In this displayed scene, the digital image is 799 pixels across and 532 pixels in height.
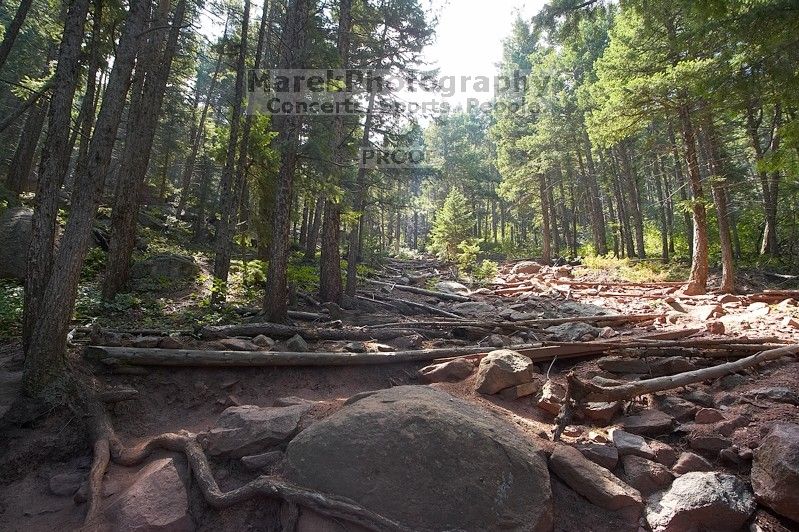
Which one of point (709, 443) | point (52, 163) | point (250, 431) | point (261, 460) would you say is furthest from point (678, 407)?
point (52, 163)

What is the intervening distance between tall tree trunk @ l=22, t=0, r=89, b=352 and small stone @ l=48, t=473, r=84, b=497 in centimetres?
217

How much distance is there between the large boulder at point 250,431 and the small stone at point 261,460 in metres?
0.15

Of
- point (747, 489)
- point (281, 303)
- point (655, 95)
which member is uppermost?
point (655, 95)

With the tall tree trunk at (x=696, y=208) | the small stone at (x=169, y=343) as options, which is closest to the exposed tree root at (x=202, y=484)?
the small stone at (x=169, y=343)

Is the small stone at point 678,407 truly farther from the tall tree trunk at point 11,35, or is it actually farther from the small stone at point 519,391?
the tall tree trunk at point 11,35

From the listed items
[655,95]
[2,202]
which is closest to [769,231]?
[655,95]

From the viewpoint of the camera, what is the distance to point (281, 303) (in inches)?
336

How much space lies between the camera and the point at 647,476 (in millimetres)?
3877

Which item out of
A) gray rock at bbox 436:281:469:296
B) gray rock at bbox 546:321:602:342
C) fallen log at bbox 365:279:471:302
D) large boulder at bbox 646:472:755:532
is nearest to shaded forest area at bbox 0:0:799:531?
large boulder at bbox 646:472:755:532

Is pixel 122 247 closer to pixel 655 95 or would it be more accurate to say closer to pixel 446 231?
pixel 655 95

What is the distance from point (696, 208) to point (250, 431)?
14.8 metres

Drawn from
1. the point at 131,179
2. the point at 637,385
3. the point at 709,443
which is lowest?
the point at 709,443

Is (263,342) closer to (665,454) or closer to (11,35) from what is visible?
(665,454)

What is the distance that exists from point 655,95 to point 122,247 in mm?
16070
